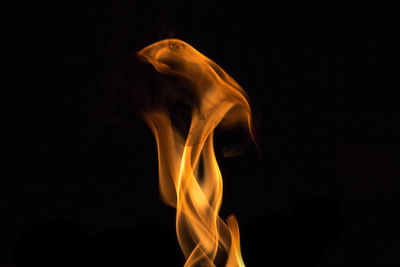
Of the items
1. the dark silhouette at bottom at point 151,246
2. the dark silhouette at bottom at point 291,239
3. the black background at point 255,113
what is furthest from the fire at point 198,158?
the black background at point 255,113

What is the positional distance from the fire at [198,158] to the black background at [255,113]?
0.51 metres

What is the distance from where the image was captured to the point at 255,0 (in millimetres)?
2217

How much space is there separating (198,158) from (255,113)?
3.29ft

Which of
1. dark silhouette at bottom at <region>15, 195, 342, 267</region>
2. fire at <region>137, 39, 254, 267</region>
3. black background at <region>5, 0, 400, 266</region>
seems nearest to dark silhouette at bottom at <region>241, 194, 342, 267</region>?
dark silhouette at bottom at <region>15, 195, 342, 267</region>

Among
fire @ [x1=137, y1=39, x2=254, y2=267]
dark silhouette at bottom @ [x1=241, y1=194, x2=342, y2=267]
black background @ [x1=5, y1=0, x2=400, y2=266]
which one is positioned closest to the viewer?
fire @ [x1=137, y1=39, x2=254, y2=267]

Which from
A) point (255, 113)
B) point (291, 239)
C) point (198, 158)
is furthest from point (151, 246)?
point (255, 113)

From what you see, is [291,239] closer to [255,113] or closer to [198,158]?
[198,158]

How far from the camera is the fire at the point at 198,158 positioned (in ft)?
3.65

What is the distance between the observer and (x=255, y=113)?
2213 mm

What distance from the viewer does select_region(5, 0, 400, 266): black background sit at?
7.20 feet

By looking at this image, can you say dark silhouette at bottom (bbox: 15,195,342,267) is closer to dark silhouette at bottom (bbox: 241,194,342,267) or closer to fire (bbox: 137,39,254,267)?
dark silhouette at bottom (bbox: 241,194,342,267)

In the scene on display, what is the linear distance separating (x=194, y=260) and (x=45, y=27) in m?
1.67

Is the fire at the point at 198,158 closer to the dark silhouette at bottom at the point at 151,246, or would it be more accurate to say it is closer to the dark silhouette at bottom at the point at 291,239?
the dark silhouette at bottom at the point at 151,246

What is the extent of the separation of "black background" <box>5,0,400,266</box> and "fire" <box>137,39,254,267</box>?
508mm
